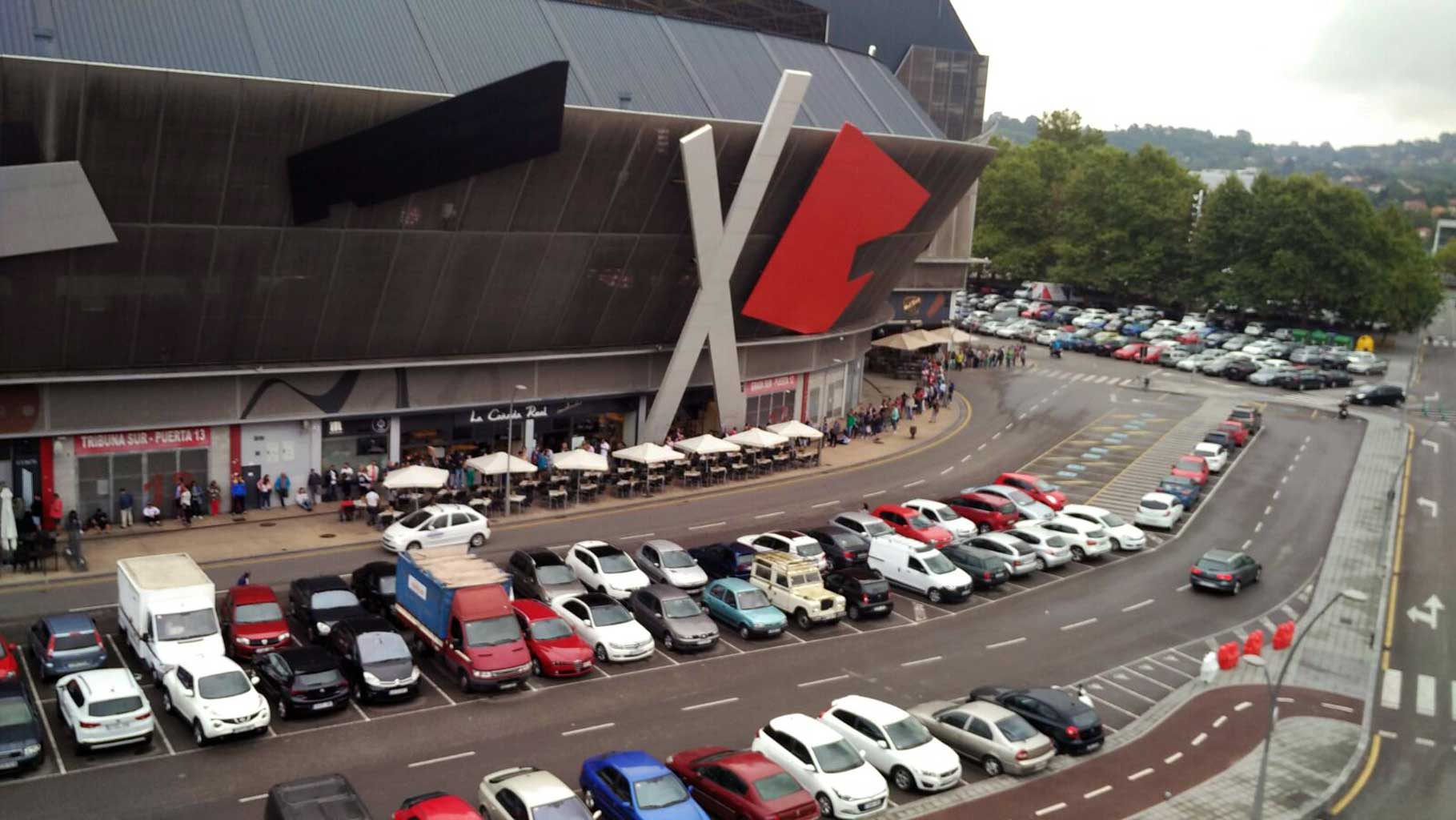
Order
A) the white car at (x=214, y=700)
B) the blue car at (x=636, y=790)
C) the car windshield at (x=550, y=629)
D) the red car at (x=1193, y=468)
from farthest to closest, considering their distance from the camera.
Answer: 1. the red car at (x=1193, y=468)
2. the car windshield at (x=550, y=629)
3. the white car at (x=214, y=700)
4. the blue car at (x=636, y=790)

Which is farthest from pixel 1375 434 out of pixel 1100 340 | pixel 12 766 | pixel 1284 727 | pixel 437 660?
pixel 12 766

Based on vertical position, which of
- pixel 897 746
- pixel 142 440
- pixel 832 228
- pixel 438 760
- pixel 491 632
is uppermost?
pixel 832 228

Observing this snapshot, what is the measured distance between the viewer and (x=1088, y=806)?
906 inches

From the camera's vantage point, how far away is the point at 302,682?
24094mm

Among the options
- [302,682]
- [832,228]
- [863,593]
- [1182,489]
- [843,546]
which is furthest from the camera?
[832,228]

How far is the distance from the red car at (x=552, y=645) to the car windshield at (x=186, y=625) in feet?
21.7

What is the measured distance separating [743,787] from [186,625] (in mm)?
13114

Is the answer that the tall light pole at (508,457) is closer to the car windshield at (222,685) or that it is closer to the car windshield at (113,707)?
the car windshield at (222,685)

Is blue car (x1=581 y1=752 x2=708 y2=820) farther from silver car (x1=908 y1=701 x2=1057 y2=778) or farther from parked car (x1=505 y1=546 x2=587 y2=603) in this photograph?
parked car (x1=505 y1=546 x2=587 y2=603)

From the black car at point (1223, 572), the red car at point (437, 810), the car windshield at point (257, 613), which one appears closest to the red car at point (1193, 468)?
the black car at point (1223, 572)

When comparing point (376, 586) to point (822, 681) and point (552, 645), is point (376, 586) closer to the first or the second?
point (552, 645)

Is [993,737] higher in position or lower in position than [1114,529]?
lower

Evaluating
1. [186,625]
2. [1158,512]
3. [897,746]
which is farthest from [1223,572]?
[186,625]

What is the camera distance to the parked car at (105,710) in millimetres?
21719
